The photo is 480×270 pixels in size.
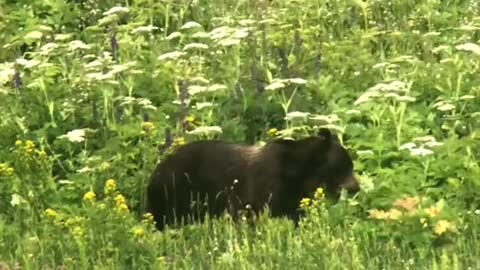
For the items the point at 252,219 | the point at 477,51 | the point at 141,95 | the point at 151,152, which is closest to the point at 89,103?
the point at 141,95

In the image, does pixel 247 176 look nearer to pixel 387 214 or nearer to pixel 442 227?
pixel 387 214

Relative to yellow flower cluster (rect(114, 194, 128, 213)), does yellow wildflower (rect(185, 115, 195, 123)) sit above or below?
above

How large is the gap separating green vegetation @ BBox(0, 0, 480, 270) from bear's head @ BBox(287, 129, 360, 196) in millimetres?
157

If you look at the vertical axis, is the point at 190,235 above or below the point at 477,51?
below

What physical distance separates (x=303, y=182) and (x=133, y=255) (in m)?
1.24

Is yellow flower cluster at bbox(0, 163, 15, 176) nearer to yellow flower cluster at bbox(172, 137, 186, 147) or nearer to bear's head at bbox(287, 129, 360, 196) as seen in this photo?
yellow flower cluster at bbox(172, 137, 186, 147)

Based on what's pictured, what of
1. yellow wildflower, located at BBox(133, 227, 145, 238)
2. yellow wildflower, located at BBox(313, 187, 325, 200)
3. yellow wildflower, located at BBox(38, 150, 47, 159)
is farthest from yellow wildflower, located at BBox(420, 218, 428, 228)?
yellow wildflower, located at BBox(38, 150, 47, 159)

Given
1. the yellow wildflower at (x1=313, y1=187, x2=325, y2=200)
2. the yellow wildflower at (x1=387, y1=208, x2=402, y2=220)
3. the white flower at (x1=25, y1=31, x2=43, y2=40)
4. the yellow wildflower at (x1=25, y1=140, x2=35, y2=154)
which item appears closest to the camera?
the yellow wildflower at (x1=387, y1=208, x2=402, y2=220)

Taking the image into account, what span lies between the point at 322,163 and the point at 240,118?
4.03 ft

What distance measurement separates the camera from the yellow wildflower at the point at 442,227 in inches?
243

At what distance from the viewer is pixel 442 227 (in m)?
6.17

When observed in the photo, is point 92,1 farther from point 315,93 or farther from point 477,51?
point 477,51

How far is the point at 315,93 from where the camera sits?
826 centimetres

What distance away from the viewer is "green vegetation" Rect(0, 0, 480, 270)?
623 centimetres
